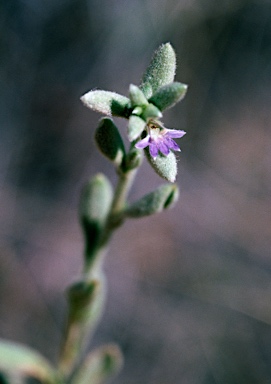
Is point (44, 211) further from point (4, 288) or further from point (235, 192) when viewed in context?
point (235, 192)

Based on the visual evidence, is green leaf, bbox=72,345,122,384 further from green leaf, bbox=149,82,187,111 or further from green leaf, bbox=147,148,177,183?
green leaf, bbox=149,82,187,111

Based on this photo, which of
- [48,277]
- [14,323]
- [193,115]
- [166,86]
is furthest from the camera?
[193,115]

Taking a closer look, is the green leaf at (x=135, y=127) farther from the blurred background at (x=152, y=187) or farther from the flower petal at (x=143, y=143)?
the blurred background at (x=152, y=187)

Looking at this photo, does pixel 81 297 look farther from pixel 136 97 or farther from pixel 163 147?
pixel 136 97

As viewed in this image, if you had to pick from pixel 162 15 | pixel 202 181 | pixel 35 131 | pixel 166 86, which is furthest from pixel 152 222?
pixel 166 86

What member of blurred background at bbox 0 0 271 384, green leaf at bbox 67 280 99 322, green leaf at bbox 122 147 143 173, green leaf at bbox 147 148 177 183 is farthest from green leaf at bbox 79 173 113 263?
blurred background at bbox 0 0 271 384

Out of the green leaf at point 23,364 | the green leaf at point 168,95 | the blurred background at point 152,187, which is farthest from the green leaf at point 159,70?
the blurred background at point 152,187

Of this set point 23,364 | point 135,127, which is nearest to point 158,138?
point 135,127

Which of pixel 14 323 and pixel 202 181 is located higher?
pixel 202 181
